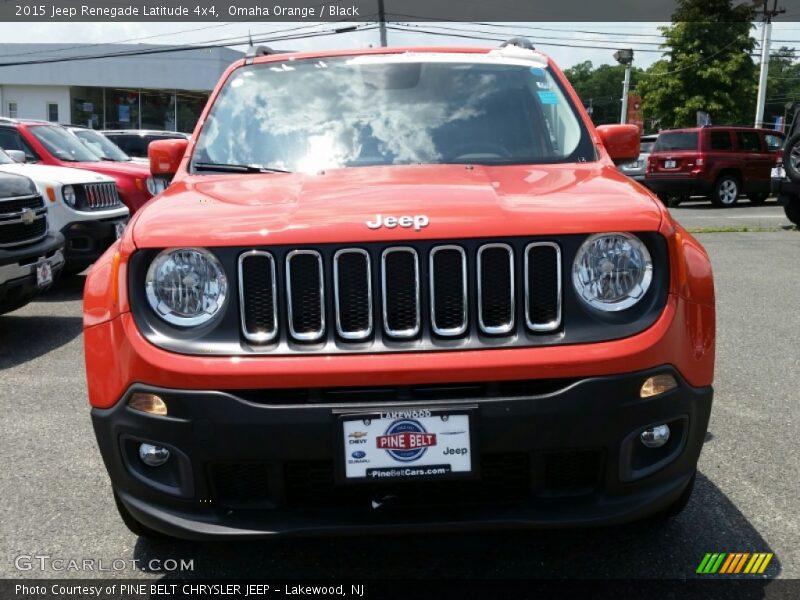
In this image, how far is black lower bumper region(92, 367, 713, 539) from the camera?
2.38 metres

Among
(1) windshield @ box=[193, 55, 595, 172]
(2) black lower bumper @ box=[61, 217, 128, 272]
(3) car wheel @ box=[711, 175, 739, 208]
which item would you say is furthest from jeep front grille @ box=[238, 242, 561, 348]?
(3) car wheel @ box=[711, 175, 739, 208]

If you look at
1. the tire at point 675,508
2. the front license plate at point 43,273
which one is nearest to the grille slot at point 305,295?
the tire at point 675,508

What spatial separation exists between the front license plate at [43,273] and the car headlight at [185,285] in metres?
4.33

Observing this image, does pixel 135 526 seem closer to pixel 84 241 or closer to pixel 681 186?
pixel 84 241

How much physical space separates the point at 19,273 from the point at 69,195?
2.60 metres

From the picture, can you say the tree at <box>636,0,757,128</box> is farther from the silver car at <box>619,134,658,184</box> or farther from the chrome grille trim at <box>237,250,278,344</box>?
the chrome grille trim at <box>237,250,278,344</box>

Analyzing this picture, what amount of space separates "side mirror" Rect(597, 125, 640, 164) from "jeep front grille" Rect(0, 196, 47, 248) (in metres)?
4.34

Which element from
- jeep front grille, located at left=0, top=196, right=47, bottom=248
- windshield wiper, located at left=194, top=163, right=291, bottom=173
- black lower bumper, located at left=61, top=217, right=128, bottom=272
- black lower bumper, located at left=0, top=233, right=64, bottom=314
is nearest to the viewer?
windshield wiper, located at left=194, top=163, right=291, bottom=173

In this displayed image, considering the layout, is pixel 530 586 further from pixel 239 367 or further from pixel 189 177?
pixel 189 177

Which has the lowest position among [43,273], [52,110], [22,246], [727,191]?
[727,191]

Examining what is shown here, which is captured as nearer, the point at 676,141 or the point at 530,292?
the point at 530,292

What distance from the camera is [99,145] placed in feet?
39.9

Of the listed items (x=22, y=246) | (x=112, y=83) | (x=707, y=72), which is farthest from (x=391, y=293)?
(x=112, y=83)

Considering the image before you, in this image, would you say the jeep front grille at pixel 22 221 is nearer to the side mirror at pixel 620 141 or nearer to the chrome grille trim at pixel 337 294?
the side mirror at pixel 620 141
